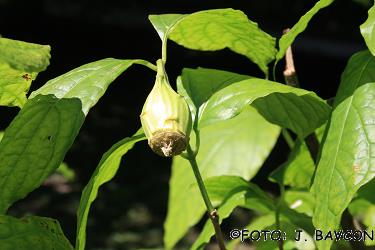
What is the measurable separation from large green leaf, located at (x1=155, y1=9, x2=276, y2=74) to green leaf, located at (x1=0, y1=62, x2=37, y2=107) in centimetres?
14

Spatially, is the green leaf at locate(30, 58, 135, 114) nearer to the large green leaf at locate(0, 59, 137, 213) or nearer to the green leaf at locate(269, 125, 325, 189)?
the large green leaf at locate(0, 59, 137, 213)

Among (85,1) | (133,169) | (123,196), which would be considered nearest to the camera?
(123,196)

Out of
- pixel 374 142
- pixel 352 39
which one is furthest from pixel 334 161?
pixel 352 39

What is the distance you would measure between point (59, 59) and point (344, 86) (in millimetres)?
5862

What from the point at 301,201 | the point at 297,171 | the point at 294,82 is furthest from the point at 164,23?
the point at 301,201

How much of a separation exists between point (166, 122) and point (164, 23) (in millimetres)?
176

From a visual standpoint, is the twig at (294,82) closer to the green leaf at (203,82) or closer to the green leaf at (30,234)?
the green leaf at (203,82)

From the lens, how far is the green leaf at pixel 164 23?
0.70 metres

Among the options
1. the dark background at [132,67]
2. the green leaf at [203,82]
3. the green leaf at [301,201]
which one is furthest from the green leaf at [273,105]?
the dark background at [132,67]

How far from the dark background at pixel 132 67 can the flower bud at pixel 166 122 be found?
9.53 ft

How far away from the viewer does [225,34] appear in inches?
28.9

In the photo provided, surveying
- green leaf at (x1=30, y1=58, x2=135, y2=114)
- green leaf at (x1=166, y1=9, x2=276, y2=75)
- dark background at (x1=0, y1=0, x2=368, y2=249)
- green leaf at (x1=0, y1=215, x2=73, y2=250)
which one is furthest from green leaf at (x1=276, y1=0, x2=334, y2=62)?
dark background at (x1=0, y1=0, x2=368, y2=249)

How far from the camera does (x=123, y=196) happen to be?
401cm

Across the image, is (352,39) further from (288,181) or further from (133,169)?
(288,181)
